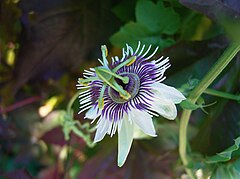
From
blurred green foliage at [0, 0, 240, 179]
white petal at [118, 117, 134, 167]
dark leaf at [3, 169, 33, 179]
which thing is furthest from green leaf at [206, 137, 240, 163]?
dark leaf at [3, 169, 33, 179]

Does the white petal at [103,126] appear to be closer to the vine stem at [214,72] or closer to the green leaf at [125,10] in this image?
the vine stem at [214,72]

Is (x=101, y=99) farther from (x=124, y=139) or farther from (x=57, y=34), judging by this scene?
(x=57, y=34)

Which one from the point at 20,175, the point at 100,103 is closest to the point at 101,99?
the point at 100,103

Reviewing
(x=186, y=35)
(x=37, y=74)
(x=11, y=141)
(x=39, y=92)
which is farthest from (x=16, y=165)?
(x=186, y=35)

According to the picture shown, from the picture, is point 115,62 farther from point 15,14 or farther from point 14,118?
point 14,118

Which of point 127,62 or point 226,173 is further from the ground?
point 127,62

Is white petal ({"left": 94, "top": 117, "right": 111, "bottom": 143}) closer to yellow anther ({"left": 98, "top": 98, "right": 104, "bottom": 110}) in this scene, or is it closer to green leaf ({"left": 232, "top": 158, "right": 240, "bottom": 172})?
yellow anther ({"left": 98, "top": 98, "right": 104, "bottom": 110})

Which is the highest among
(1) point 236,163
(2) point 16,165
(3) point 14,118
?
(1) point 236,163
